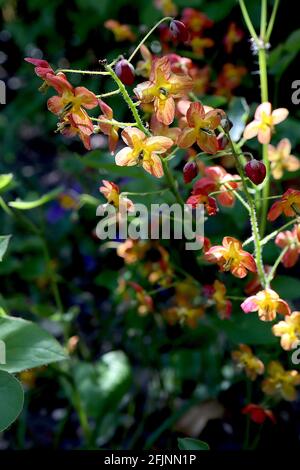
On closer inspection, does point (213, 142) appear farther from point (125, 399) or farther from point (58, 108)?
point (125, 399)

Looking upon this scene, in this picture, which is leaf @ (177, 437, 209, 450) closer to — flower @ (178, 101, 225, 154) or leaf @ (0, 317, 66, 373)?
leaf @ (0, 317, 66, 373)

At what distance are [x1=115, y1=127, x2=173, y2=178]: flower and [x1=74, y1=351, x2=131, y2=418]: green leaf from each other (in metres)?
0.68

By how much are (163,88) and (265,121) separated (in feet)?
0.81

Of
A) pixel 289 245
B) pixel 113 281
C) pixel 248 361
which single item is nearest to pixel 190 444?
pixel 248 361

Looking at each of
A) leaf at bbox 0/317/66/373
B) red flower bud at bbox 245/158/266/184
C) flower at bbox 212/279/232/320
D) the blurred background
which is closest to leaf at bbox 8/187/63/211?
the blurred background

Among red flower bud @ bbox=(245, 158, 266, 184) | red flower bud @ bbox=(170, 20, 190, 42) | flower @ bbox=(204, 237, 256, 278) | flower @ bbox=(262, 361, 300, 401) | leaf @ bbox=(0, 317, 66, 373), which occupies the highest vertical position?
red flower bud @ bbox=(170, 20, 190, 42)

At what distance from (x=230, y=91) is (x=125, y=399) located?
773 millimetres

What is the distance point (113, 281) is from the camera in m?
1.62

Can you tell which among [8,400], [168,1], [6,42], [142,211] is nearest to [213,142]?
[142,211]

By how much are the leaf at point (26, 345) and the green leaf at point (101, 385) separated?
1.40ft

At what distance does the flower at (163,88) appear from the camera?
2.97ft

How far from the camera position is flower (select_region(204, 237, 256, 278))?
3.23 feet

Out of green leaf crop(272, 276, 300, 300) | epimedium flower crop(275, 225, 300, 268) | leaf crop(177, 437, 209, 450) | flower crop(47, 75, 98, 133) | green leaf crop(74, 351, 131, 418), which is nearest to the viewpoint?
flower crop(47, 75, 98, 133)

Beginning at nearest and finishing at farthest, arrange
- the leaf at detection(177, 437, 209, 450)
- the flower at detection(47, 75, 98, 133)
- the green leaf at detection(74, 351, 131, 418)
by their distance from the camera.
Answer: the flower at detection(47, 75, 98, 133)
the leaf at detection(177, 437, 209, 450)
the green leaf at detection(74, 351, 131, 418)
